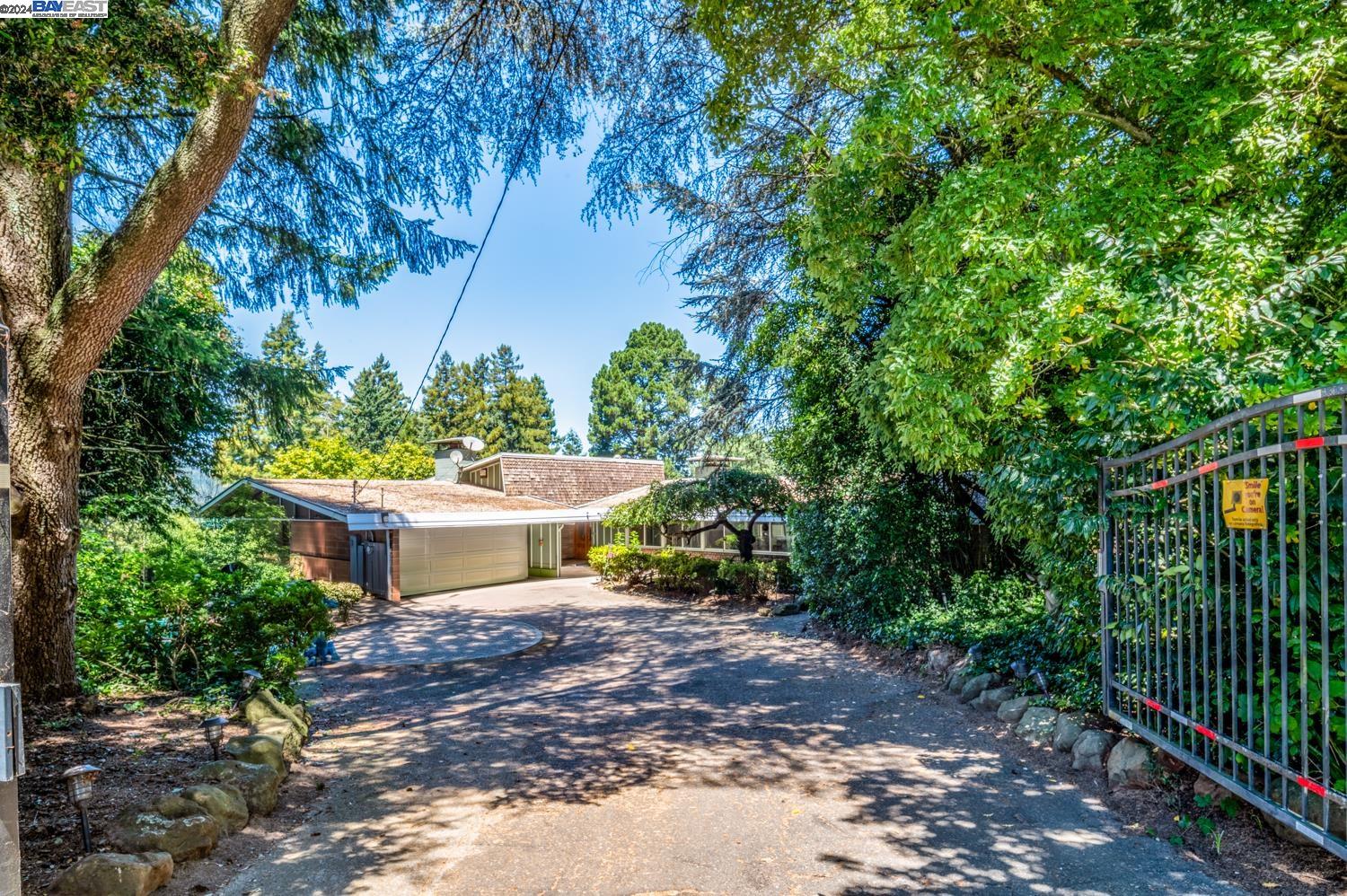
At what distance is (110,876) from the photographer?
298cm

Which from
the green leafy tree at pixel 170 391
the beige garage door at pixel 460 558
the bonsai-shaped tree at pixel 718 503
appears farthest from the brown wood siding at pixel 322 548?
the green leafy tree at pixel 170 391

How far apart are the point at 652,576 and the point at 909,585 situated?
8.02 m

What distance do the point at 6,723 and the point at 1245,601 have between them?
16.4ft

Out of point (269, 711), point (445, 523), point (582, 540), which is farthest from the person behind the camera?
point (582, 540)

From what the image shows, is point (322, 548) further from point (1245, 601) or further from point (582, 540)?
point (1245, 601)

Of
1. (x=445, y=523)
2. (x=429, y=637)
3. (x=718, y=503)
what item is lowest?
(x=429, y=637)

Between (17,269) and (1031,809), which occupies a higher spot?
(17,269)

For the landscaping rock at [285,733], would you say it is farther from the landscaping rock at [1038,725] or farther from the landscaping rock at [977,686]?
the landscaping rock at [977,686]

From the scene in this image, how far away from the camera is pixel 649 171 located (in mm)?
8883

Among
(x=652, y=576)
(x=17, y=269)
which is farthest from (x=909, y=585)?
(x=17, y=269)

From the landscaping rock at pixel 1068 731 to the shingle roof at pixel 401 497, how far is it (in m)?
12.9

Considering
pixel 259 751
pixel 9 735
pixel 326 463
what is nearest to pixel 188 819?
pixel 259 751

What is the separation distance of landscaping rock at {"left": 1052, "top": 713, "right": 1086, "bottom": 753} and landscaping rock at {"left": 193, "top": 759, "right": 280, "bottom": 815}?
5.30 meters

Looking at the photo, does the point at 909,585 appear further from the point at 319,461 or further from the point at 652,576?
the point at 319,461
